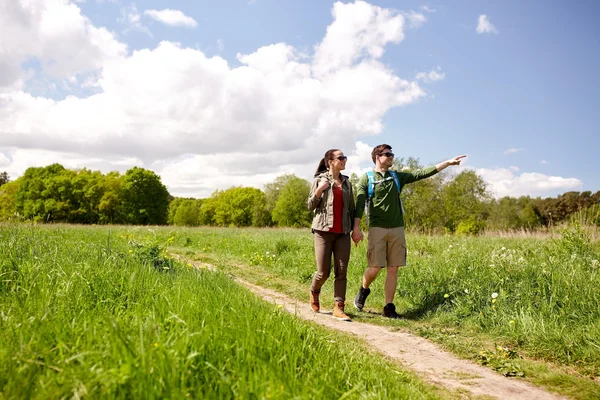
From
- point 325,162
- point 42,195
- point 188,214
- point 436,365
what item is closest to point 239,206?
point 188,214

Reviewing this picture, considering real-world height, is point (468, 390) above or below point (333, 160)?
below

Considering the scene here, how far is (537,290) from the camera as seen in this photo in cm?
570

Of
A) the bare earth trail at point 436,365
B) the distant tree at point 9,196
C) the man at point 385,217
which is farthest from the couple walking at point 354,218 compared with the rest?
the distant tree at point 9,196

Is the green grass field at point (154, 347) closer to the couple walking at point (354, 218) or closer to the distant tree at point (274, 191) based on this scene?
the couple walking at point (354, 218)

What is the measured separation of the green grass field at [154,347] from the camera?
2072mm

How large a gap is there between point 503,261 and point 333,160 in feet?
10.7

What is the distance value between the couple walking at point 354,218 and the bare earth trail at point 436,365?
0.65 meters

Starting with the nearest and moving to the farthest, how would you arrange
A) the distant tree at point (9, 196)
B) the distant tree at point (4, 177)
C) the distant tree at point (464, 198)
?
the distant tree at point (464, 198) → the distant tree at point (9, 196) → the distant tree at point (4, 177)

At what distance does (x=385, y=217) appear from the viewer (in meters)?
6.53

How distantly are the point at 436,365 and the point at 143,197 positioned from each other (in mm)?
64858

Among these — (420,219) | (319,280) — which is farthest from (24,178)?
(319,280)

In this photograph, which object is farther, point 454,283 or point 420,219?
point 420,219

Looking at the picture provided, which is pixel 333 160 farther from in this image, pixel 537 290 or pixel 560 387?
pixel 560 387

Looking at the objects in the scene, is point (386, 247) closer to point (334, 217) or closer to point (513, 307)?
point (334, 217)
